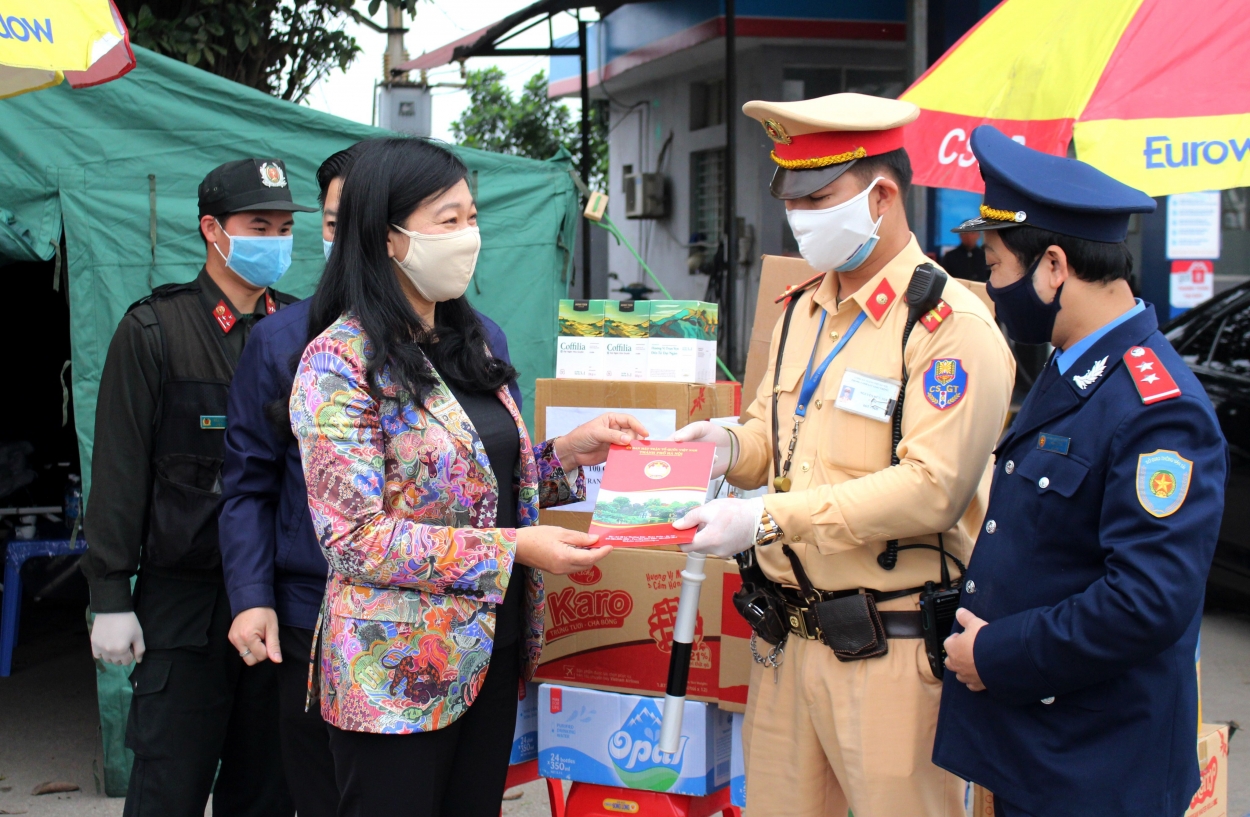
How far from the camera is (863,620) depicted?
2090 millimetres

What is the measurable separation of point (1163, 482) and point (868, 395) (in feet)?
1.95

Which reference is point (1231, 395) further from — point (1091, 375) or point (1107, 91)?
point (1091, 375)

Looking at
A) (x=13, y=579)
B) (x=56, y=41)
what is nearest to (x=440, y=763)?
(x=56, y=41)

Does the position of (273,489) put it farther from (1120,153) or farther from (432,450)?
(1120,153)

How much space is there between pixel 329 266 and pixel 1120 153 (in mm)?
2067

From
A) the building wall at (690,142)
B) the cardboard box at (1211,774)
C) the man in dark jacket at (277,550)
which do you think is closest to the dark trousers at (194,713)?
the man in dark jacket at (277,550)

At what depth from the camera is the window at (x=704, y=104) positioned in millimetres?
12484

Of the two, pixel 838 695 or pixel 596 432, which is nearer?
pixel 838 695

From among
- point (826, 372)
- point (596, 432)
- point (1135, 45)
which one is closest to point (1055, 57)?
point (1135, 45)

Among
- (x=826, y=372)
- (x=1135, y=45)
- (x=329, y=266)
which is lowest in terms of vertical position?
(x=826, y=372)

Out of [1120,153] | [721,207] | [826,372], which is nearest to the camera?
[826,372]

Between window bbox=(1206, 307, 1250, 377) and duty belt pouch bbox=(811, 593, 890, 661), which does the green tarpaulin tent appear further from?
window bbox=(1206, 307, 1250, 377)

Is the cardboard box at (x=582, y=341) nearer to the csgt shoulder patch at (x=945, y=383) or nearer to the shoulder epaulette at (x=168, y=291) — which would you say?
the shoulder epaulette at (x=168, y=291)

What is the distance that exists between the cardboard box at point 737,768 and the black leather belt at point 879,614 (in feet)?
2.01
